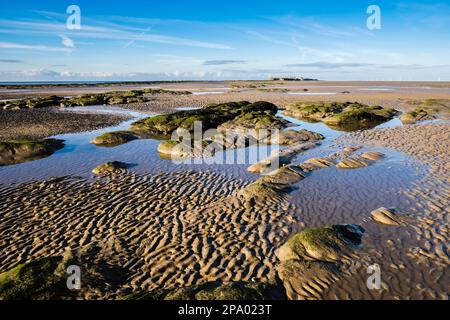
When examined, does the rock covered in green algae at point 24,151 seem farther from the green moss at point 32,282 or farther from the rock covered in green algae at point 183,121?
the green moss at point 32,282

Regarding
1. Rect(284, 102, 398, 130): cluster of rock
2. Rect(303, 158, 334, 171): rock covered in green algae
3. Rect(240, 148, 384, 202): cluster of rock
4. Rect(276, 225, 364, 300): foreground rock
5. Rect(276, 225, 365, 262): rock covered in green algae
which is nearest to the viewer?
Rect(276, 225, 364, 300): foreground rock

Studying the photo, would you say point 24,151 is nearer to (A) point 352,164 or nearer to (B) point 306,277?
(B) point 306,277

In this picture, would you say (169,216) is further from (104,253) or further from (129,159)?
(129,159)

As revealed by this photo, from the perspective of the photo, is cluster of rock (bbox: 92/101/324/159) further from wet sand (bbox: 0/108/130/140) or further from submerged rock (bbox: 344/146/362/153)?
wet sand (bbox: 0/108/130/140)

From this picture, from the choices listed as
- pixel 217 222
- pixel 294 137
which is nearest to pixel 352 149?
pixel 294 137

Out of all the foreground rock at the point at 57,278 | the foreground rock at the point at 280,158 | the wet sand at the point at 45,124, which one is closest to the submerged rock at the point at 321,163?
the foreground rock at the point at 280,158

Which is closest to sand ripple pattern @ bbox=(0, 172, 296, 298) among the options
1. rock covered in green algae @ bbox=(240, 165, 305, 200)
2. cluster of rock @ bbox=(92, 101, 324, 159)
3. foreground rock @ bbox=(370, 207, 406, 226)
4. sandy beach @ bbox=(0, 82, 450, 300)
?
sandy beach @ bbox=(0, 82, 450, 300)
